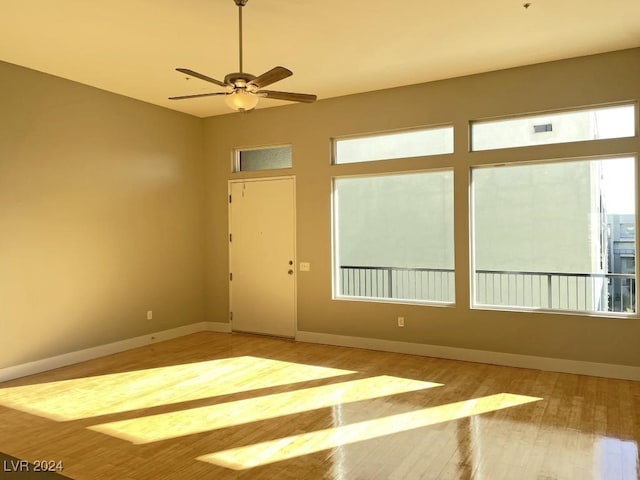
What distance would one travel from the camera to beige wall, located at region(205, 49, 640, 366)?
15.0 feet

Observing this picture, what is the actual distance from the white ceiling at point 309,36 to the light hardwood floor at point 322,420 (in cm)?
318

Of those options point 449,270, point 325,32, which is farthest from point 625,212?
point 325,32

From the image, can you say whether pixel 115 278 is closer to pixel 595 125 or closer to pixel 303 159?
pixel 303 159

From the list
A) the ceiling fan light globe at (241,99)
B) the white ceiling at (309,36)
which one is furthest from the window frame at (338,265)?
the ceiling fan light globe at (241,99)

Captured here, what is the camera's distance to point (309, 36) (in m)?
4.12

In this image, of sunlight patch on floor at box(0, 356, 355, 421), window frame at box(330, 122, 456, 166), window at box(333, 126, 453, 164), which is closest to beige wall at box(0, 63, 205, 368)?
sunlight patch on floor at box(0, 356, 355, 421)

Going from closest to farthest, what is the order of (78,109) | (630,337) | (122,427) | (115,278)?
(122,427) < (630,337) < (78,109) < (115,278)

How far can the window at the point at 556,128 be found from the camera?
4555 mm

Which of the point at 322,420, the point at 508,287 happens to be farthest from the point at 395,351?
the point at 322,420

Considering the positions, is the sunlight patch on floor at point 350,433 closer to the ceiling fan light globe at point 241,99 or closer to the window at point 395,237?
the window at point 395,237

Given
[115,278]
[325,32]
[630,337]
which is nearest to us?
[325,32]

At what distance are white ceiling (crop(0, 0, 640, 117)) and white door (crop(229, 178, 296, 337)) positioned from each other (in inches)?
67.1

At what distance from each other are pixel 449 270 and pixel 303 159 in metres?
2.40

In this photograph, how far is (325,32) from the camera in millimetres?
4047
